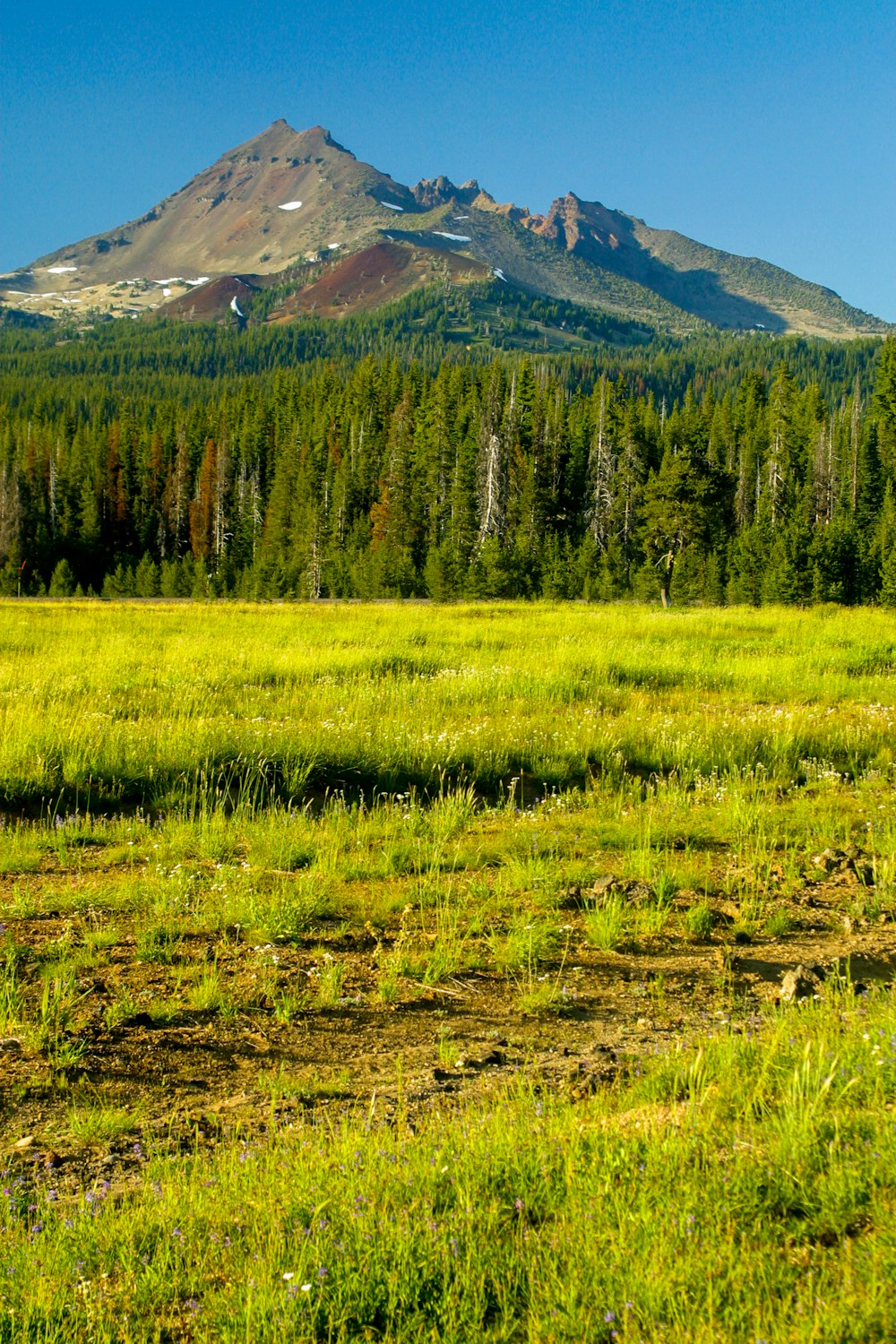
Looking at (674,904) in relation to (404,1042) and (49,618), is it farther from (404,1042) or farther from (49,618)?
(49,618)

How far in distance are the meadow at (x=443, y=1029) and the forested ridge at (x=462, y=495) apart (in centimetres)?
4839

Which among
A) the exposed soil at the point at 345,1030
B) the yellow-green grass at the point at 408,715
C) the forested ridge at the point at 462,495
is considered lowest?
the exposed soil at the point at 345,1030

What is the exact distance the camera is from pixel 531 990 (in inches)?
200

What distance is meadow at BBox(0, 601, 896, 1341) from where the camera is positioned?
260 cm

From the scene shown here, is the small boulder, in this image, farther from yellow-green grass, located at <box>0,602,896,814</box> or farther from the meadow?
yellow-green grass, located at <box>0,602,896,814</box>

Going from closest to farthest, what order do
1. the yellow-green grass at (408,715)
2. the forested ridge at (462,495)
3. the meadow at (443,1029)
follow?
the meadow at (443,1029), the yellow-green grass at (408,715), the forested ridge at (462,495)

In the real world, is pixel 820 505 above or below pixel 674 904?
above

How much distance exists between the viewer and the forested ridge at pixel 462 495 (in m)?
64.1

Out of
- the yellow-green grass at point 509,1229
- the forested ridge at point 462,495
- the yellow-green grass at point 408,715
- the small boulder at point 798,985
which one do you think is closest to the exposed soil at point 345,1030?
the small boulder at point 798,985

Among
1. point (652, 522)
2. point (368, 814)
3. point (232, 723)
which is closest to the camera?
point (368, 814)

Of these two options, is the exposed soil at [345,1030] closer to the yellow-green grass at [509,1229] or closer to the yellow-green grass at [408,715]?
the yellow-green grass at [509,1229]

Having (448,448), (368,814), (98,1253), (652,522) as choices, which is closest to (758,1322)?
(98,1253)

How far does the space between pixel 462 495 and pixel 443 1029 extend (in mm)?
70227

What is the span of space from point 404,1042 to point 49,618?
33771 millimetres
